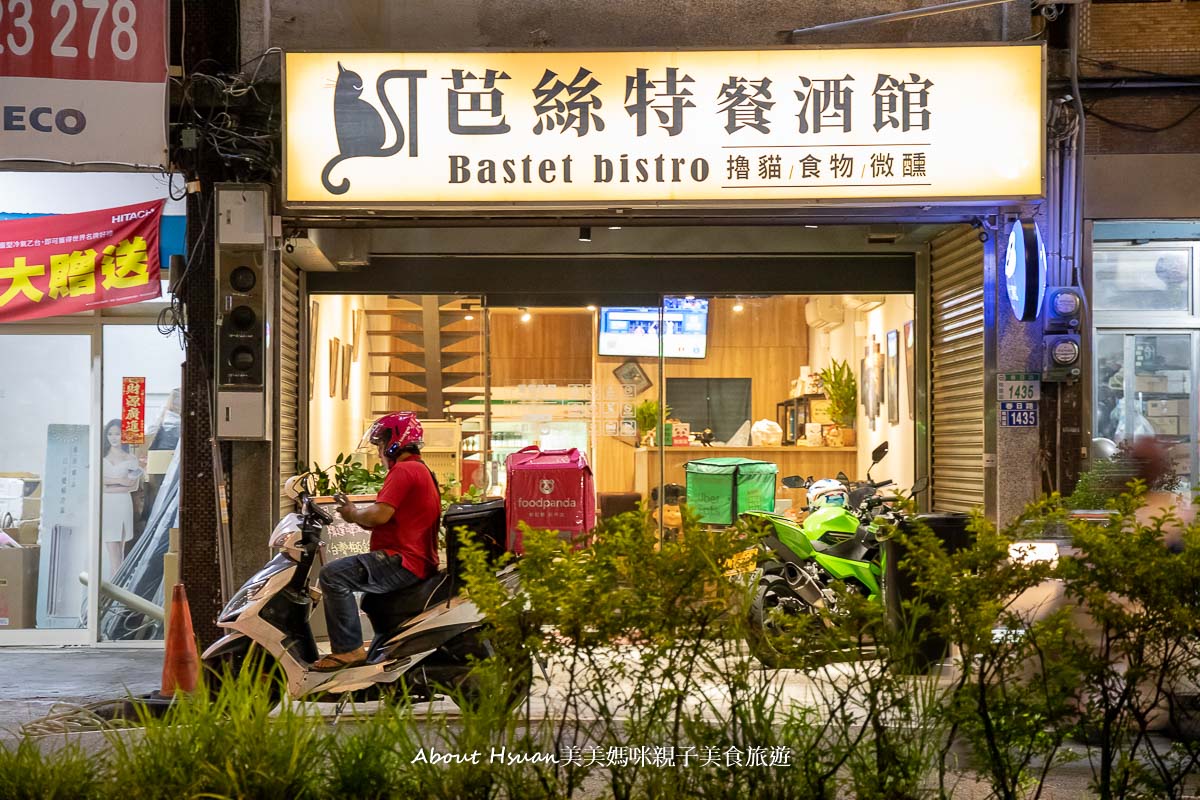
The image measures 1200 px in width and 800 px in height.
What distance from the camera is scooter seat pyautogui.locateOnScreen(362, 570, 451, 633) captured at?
7754 millimetres

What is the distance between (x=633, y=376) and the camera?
12.4 metres

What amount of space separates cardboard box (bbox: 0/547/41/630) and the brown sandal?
5054mm

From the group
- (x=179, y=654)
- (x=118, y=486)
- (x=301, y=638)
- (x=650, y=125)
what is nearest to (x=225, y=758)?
(x=301, y=638)

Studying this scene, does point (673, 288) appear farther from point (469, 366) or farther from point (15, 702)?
point (15, 702)

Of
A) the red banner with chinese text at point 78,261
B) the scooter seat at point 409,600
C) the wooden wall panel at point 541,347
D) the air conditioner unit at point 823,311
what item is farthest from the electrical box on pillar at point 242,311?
the air conditioner unit at point 823,311

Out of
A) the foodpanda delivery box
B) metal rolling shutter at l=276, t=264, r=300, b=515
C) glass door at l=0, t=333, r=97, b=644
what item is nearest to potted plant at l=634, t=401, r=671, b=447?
metal rolling shutter at l=276, t=264, r=300, b=515

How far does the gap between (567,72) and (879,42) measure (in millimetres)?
2940

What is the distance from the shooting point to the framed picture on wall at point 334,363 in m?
12.0

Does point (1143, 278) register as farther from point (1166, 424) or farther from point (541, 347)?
point (541, 347)

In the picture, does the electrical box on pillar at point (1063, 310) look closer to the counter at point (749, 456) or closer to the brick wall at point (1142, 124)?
the brick wall at point (1142, 124)

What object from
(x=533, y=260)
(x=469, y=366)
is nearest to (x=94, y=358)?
(x=469, y=366)

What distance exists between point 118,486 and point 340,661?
4.75 meters

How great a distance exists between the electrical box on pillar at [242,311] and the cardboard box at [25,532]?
2.48 meters

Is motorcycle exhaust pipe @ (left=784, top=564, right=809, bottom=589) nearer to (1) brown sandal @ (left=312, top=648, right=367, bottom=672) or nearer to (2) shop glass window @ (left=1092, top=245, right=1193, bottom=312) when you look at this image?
(1) brown sandal @ (left=312, top=648, right=367, bottom=672)
